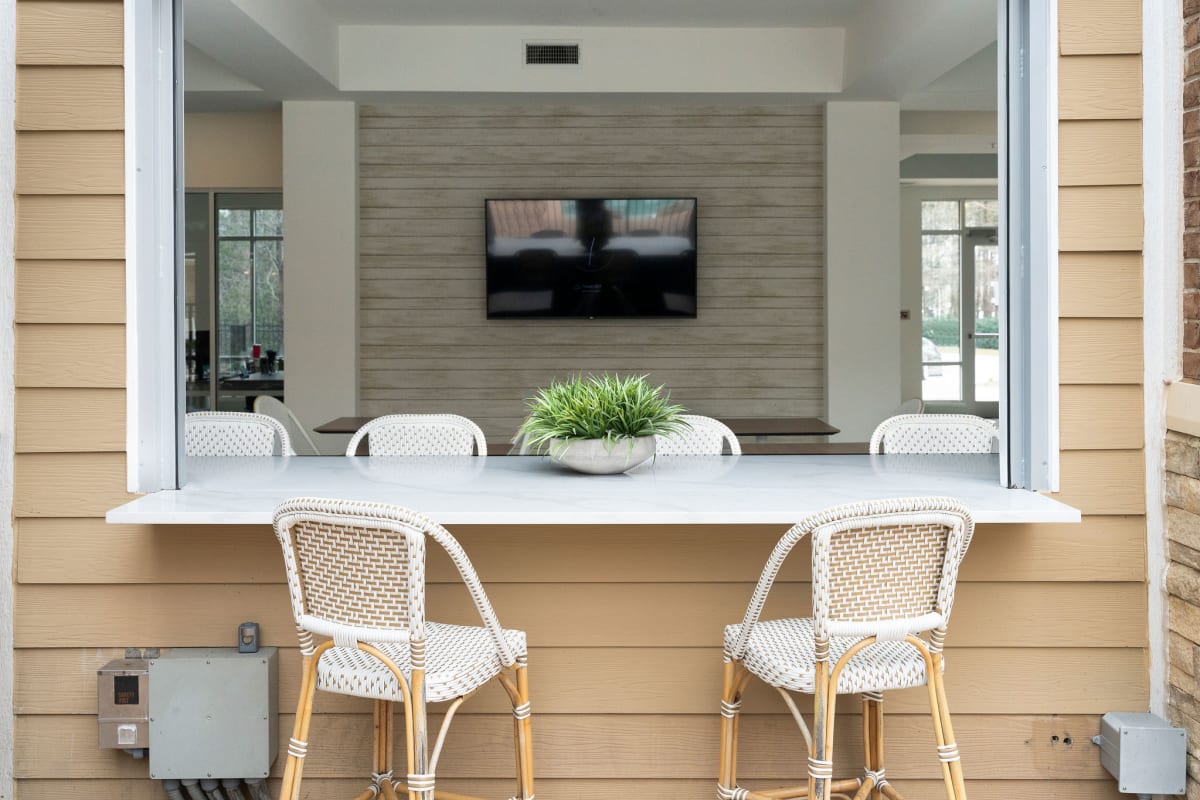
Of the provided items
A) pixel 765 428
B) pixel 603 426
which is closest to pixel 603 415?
pixel 603 426

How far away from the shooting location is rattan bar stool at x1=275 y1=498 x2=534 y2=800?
184cm

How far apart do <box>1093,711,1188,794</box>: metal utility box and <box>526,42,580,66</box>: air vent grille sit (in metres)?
5.32

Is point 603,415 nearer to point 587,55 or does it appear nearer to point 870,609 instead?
point 870,609

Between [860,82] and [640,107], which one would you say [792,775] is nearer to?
[860,82]

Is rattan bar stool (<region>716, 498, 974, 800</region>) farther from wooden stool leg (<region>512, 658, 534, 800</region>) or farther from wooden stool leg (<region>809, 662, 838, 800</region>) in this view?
wooden stool leg (<region>512, 658, 534, 800</region>)

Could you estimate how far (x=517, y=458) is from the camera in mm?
3000

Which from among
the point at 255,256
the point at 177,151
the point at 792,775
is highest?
the point at 255,256

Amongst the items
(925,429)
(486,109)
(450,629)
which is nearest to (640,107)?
(486,109)

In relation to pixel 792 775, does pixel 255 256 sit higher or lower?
higher

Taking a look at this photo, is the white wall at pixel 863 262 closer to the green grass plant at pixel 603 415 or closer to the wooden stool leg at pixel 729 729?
the green grass plant at pixel 603 415

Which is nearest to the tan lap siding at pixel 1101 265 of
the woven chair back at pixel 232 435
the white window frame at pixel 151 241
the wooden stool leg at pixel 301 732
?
the wooden stool leg at pixel 301 732

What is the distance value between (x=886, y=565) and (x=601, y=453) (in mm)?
851

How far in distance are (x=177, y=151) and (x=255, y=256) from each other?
17.7 feet

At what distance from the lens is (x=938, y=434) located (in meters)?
3.40
